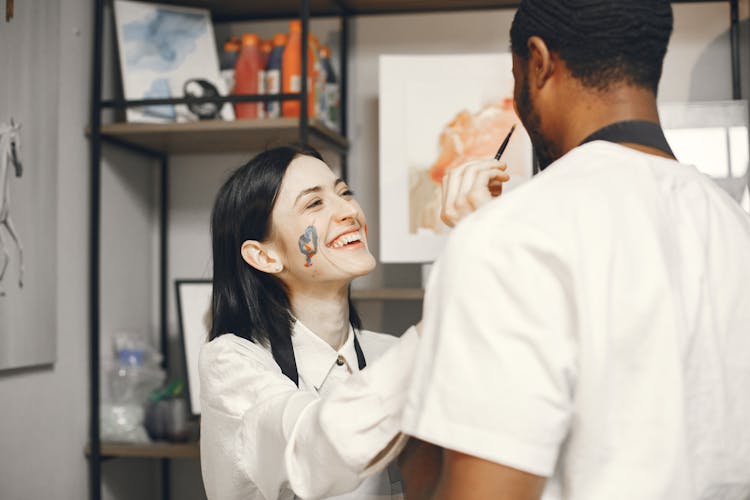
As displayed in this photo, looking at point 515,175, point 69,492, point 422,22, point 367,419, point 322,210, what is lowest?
point 69,492

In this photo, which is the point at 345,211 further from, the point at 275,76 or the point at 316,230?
the point at 275,76

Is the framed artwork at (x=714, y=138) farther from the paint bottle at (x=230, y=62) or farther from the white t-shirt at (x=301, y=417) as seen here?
the paint bottle at (x=230, y=62)

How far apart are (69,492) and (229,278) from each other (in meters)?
1.05

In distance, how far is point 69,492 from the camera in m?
2.35

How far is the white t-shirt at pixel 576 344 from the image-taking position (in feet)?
2.50

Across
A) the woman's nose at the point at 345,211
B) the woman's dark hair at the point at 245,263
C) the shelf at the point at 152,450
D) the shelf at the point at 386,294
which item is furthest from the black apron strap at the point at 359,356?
the shelf at the point at 152,450

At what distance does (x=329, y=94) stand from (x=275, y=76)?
0.72 feet

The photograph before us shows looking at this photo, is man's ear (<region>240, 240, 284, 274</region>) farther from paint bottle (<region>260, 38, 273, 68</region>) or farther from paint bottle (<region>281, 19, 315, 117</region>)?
paint bottle (<region>260, 38, 273, 68</region>)

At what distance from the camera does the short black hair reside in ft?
2.95

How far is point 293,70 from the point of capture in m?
2.43

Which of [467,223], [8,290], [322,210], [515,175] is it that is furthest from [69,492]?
[467,223]

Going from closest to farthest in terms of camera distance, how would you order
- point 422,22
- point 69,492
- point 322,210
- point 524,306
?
point 524,306 < point 322,210 < point 69,492 < point 422,22

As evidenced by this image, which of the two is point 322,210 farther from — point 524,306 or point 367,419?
point 524,306

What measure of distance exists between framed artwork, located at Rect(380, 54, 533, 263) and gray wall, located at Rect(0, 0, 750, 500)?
0.98ft
